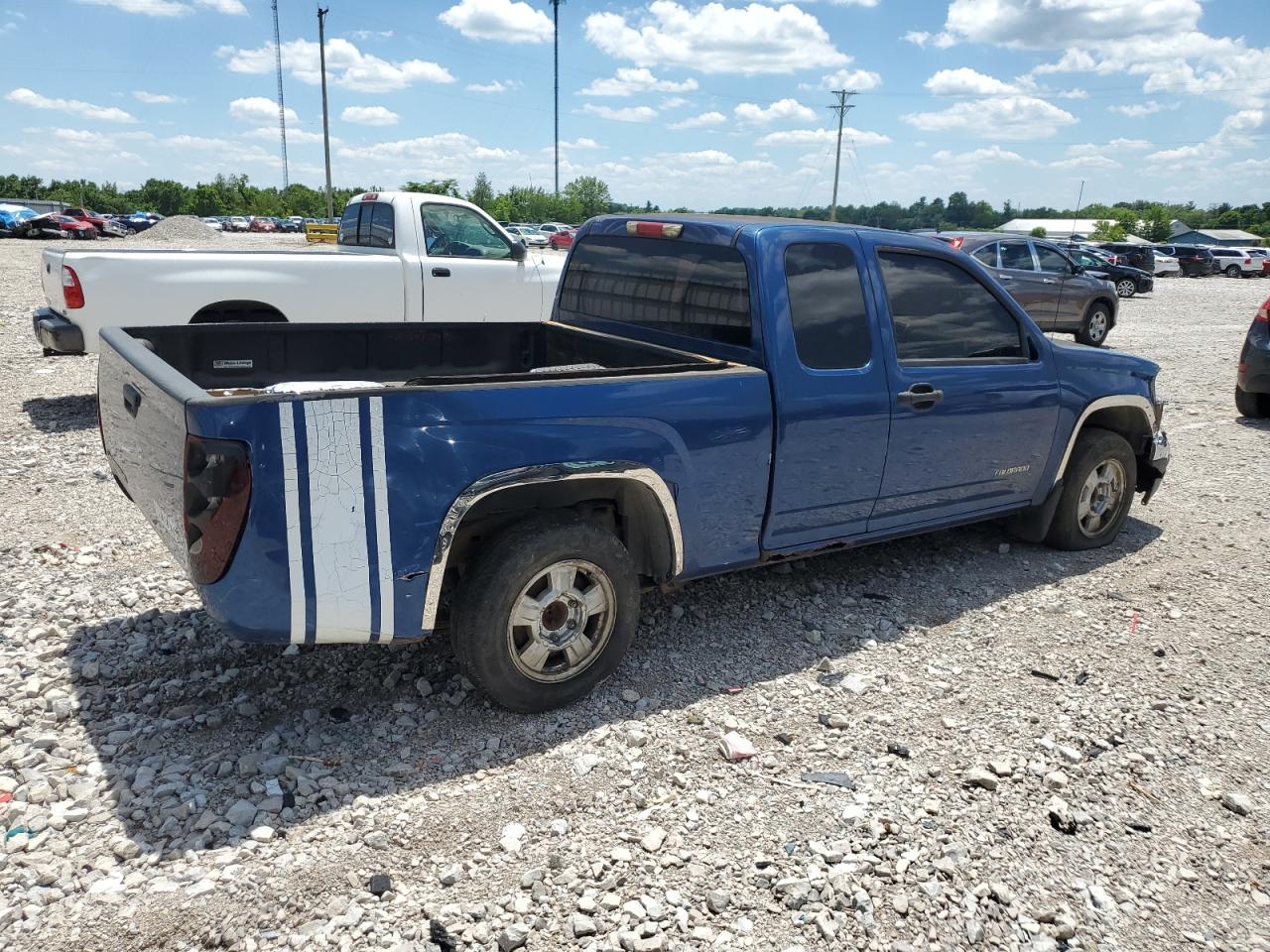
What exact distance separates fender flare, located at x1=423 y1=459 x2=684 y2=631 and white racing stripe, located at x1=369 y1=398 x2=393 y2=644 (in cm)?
13

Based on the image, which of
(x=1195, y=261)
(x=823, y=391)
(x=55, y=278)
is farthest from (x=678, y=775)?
(x=1195, y=261)

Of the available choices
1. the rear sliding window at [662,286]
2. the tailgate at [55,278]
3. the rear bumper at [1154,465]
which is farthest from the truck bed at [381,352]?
the tailgate at [55,278]

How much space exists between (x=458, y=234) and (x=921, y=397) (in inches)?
244

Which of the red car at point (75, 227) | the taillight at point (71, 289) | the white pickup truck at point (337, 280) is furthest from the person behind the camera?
the red car at point (75, 227)

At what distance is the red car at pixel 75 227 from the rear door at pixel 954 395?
54199mm

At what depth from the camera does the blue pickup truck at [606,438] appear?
3.02 m

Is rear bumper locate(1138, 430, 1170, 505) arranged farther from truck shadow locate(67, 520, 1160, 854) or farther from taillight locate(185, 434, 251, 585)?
taillight locate(185, 434, 251, 585)

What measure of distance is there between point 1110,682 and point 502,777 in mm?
2693

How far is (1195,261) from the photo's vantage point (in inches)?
1737

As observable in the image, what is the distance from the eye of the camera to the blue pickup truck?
3020 millimetres

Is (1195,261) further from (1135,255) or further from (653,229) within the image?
(653,229)

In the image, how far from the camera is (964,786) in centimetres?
341

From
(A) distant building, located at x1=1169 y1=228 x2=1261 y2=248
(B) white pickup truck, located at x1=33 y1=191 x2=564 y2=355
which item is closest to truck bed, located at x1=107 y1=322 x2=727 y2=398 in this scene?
(B) white pickup truck, located at x1=33 y1=191 x2=564 y2=355

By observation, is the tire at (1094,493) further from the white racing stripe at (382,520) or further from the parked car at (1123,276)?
the parked car at (1123,276)
